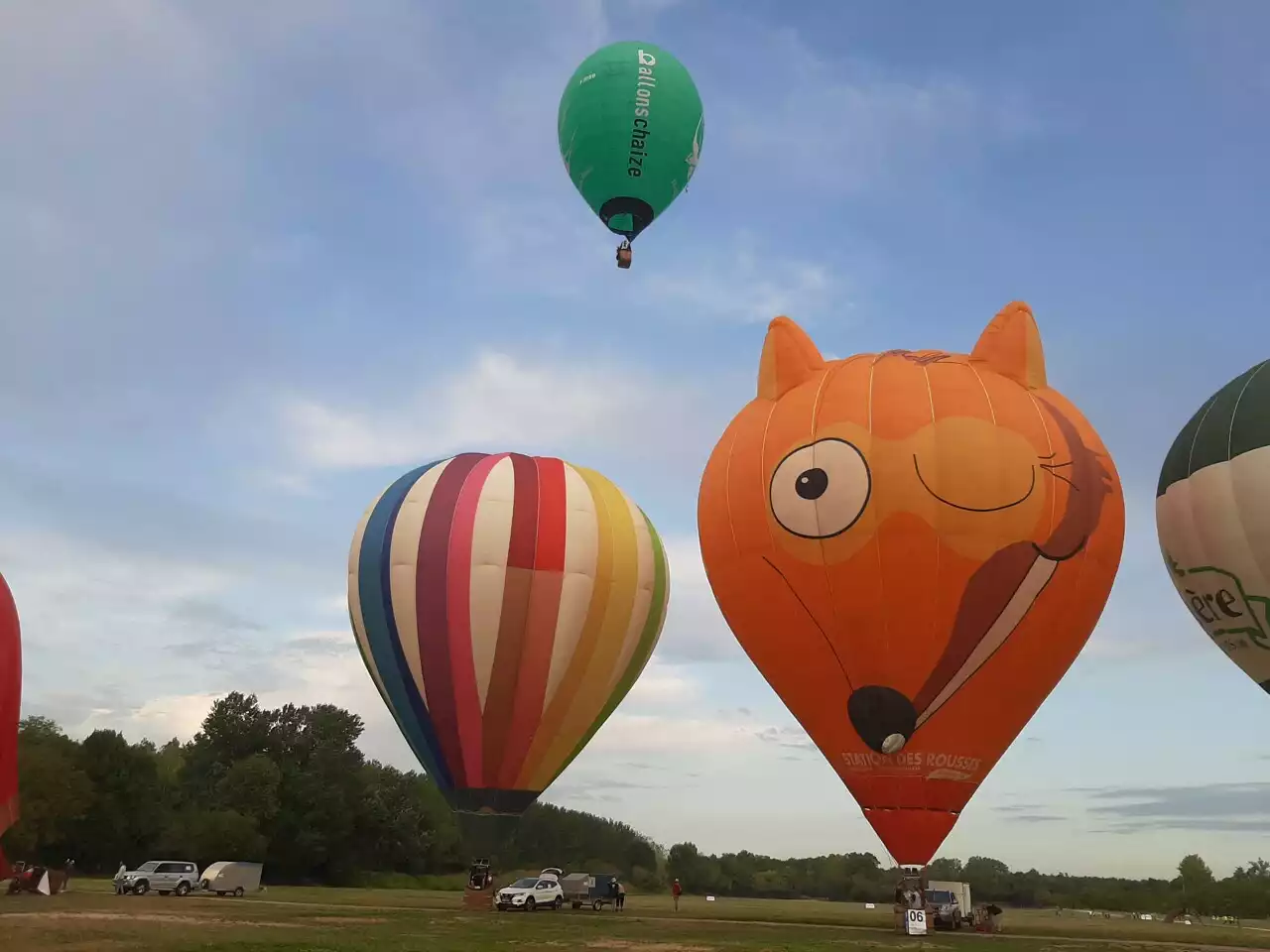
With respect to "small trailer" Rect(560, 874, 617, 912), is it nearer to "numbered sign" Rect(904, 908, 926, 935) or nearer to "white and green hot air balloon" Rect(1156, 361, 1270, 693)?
"numbered sign" Rect(904, 908, 926, 935)

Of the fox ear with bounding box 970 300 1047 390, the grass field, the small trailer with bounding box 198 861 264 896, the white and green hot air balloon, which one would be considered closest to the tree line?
the small trailer with bounding box 198 861 264 896

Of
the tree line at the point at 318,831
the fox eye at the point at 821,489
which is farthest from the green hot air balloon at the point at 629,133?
the tree line at the point at 318,831

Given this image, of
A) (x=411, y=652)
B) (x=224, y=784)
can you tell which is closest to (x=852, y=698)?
(x=411, y=652)

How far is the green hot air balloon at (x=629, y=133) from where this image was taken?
969 inches

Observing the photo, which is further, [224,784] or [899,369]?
[224,784]

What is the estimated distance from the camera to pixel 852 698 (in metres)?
16.5

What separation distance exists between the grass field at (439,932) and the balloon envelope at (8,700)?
1.68 metres

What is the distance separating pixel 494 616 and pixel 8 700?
9.77 m

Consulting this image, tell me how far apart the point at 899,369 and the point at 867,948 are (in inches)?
318

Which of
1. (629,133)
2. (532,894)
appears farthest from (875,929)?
(629,133)

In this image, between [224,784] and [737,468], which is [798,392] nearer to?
[737,468]

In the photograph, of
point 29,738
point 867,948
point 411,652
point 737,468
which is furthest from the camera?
point 29,738

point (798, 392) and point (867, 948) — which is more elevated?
point (798, 392)

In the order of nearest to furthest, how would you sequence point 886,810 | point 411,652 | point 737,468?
point 886,810 → point 737,468 → point 411,652
